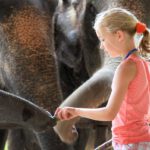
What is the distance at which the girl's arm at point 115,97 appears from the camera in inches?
37.1

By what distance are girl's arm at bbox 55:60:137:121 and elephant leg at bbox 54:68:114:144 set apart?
5.7 inches

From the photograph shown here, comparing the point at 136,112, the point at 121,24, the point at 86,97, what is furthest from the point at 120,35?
the point at 86,97

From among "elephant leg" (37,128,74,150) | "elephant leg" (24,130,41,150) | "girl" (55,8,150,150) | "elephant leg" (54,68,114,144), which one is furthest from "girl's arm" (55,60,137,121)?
"elephant leg" (24,130,41,150)

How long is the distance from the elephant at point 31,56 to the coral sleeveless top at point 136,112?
26 centimetres

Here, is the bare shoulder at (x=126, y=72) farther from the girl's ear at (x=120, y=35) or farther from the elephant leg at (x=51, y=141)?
the elephant leg at (x=51, y=141)

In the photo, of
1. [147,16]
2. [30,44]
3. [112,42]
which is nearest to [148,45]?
[112,42]

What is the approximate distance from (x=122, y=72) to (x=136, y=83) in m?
0.04

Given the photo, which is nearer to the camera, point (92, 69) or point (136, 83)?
point (136, 83)

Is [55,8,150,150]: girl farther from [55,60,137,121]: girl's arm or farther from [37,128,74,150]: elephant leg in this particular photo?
[37,128,74,150]: elephant leg

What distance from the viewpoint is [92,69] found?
156 centimetres

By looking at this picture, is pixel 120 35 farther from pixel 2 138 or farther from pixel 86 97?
pixel 2 138

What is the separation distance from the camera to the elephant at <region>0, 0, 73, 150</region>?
1.25 m

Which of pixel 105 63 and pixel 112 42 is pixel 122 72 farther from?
pixel 105 63

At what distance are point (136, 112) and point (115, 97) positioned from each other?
0.07 m
